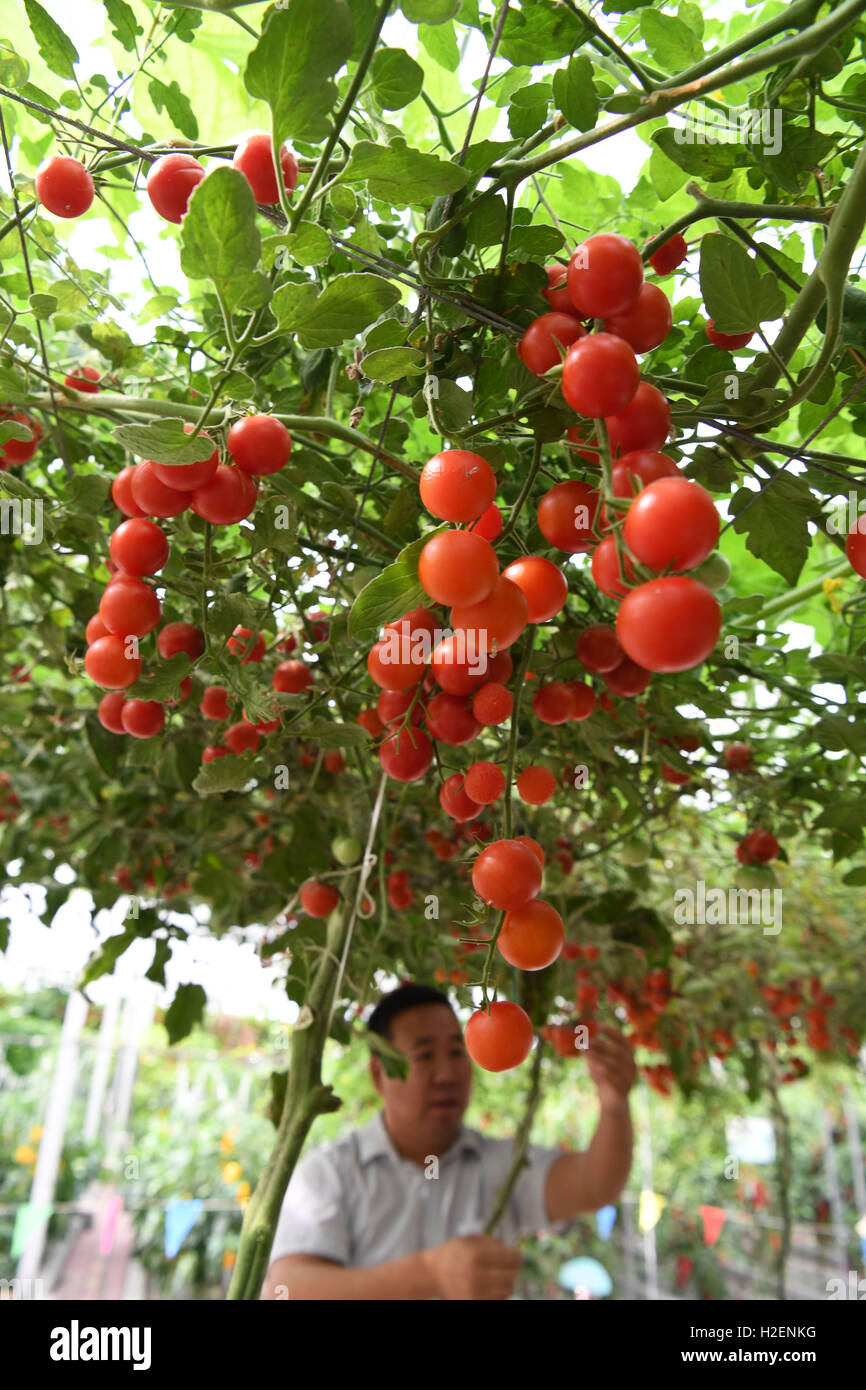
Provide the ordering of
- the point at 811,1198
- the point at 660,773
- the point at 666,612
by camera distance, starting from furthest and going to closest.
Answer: the point at 811,1198, the point at 660,773, the point at 666,612

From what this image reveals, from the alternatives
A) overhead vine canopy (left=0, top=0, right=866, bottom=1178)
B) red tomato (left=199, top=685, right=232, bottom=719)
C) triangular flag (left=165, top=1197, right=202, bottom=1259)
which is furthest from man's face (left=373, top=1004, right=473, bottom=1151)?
triangular flag (left=165, top=1197, right=202, bottom=1259)

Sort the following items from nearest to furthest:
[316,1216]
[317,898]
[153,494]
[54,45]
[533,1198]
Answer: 1. [153,494]
2. [54,45]
3. [317,898]
4. [316,1216]
5. [533,1198]

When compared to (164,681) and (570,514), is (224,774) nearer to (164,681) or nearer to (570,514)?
(164,681)

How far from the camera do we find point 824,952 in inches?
107

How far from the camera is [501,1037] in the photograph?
0.55 metres

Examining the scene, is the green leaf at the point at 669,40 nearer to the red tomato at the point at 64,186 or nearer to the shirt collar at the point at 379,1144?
the red tomato at the point at 64,186

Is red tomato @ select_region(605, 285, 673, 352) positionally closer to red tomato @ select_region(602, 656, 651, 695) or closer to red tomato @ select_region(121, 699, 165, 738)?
red tomato @ select_region(602, 656, 651, 695)

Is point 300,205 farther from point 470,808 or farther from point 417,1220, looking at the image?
point 417,1220

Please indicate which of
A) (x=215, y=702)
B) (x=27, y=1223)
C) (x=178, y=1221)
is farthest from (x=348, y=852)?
(x=27, y=1223)

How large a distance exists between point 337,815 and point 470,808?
A: 2.58 ft

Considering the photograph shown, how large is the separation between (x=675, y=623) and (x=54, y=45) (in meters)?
0.66

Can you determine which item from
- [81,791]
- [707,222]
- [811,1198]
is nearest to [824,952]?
[81,791]

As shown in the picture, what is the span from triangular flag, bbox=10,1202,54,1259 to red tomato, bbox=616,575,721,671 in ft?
17.0
